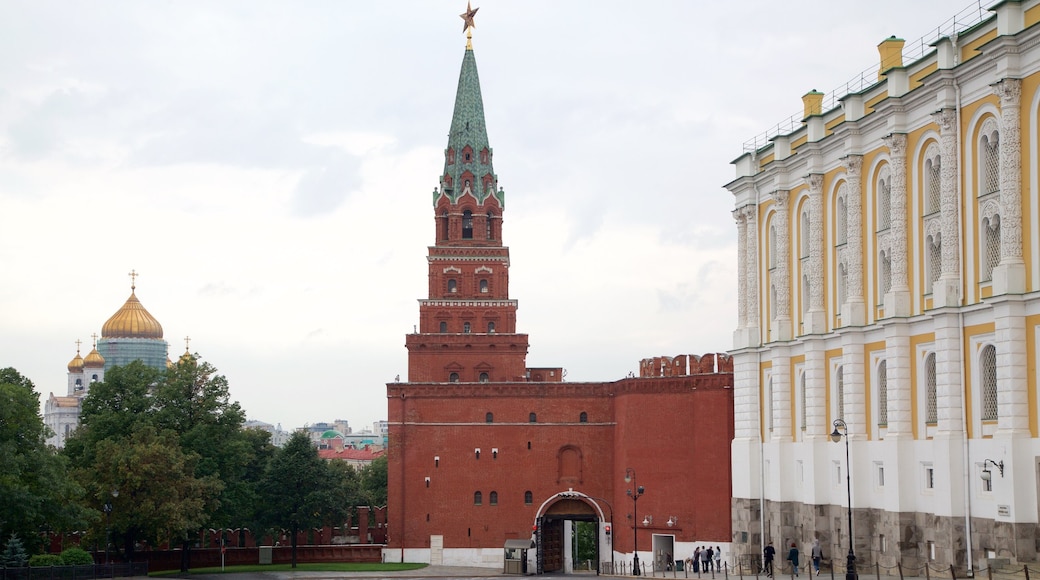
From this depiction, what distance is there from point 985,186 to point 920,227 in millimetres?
4167

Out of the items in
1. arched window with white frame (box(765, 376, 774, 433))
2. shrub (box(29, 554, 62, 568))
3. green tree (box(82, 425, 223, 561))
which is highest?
arched window with white frame (box(765, 376, 774, 433))

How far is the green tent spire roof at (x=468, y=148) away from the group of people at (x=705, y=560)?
29.5 m

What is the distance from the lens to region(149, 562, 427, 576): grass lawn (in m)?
66.1

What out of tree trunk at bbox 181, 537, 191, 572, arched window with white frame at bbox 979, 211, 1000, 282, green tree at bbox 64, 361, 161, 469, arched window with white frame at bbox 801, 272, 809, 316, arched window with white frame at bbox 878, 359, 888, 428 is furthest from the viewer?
green tree at bbox 64, 361, 161, 469

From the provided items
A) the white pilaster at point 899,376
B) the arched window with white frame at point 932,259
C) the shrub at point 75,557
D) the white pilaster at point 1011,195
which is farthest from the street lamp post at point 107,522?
the white pilaster at point 1011,195

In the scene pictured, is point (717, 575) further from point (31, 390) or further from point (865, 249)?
point (31, 390)

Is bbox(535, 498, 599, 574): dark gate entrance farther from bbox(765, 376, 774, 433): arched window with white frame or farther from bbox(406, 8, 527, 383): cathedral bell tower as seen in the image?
bbox(765, 376, 774, 433): arched window with white frame

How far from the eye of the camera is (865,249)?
46.1 m

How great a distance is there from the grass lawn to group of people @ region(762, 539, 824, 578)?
73.5 ft

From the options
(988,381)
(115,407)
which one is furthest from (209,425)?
(988,381)

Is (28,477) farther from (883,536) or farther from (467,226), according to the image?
(467,226)

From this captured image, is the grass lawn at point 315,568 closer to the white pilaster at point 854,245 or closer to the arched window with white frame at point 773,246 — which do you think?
the arched window with white frame at point 773,246

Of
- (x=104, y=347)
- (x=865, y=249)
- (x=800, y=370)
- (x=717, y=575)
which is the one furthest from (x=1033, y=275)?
(x=104, y=347)

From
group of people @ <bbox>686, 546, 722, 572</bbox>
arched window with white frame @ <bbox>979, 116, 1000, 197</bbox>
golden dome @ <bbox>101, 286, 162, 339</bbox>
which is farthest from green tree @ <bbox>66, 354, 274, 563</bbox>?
golden dome @ <bbox>101, 286, 162, 339</bbox>
